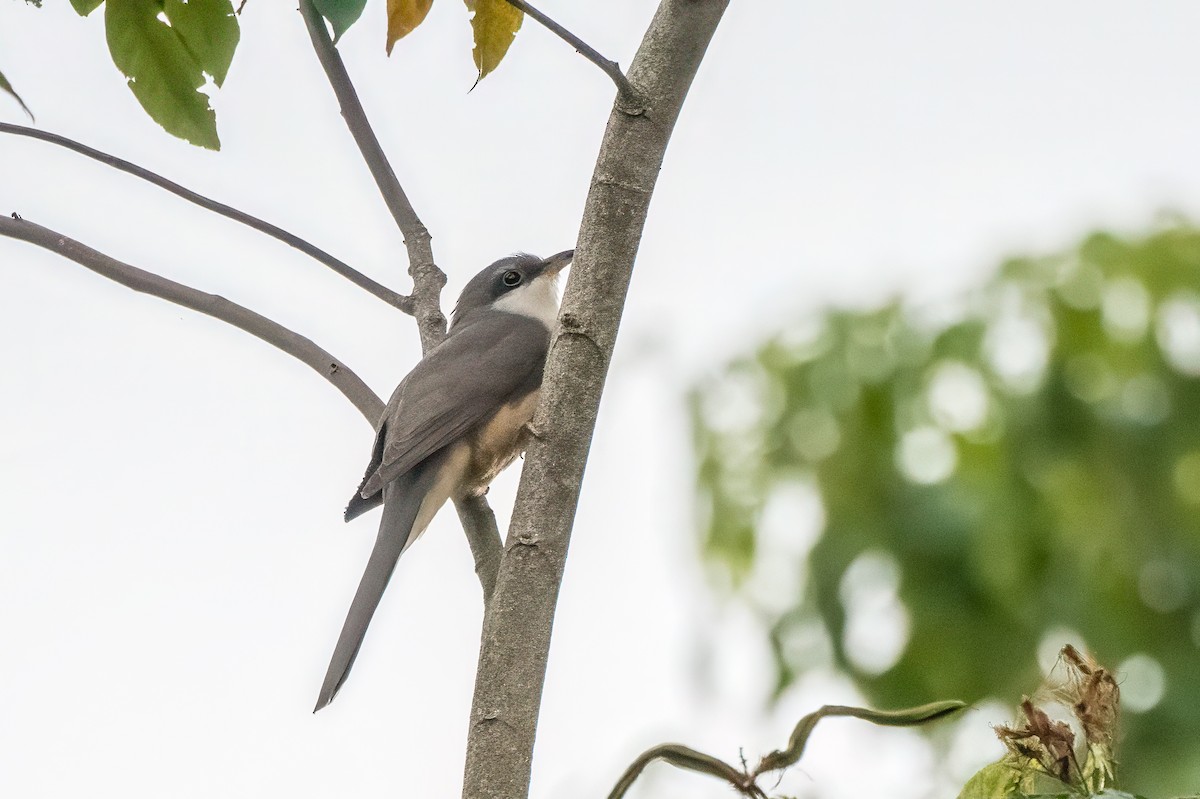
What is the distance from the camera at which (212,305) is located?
92.9 inches

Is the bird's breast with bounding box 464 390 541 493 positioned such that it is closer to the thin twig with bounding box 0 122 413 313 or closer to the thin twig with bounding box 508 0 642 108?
the thin twig with bounding box 0 122 413 313

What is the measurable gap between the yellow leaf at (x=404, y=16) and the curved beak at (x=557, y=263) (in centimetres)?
242

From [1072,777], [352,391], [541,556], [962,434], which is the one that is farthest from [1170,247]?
[1072,777]

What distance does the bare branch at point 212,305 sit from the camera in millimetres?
2340

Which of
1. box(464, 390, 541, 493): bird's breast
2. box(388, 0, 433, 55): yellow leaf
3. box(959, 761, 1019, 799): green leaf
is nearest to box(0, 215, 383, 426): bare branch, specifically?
box(388, 0, 433, 55): yellow leaf

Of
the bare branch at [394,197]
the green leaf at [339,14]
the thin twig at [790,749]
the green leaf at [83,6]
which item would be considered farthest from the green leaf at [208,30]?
the thin twig at [790,749]

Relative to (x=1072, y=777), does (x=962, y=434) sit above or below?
above

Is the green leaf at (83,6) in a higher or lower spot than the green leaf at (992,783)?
higher

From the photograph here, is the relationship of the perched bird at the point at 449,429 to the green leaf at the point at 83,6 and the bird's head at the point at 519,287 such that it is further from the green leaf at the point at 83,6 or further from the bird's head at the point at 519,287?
the green leaf at the point at 83,6

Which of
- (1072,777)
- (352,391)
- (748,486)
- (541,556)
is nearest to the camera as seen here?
(1072,777)

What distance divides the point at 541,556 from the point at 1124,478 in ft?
12.9

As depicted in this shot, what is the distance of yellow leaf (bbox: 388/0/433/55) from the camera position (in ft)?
6.75

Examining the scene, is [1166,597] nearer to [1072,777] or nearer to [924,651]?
[924,651]

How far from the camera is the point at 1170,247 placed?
4.66 metres
